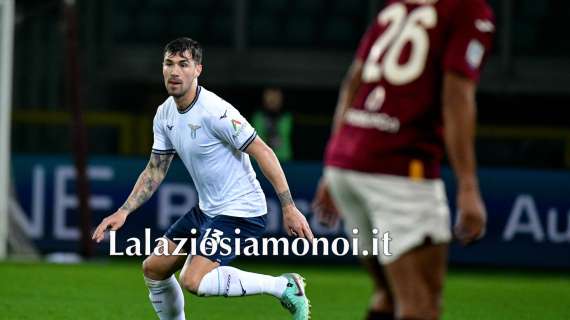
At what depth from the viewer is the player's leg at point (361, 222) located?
4828mm

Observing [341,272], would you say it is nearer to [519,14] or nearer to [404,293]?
[519,14]

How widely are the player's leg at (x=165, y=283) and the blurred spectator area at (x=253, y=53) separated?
9143 millimetres

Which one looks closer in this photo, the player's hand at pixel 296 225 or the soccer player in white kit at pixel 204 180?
the player's hand at pixel 296 225

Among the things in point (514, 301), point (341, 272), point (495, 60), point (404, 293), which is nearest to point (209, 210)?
point (404, 293)

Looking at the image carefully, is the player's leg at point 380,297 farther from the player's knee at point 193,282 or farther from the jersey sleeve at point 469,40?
the player's knee at point 193,282

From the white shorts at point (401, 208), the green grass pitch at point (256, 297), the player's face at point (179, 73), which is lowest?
the green grass pitch at point (256, 297)

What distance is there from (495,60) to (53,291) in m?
9.53

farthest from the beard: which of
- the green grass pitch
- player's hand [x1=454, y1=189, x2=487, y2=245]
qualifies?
player's hand [x1=454, y1=189, x2=487, y2=245]

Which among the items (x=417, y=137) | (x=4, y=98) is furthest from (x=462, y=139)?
(x=4, y=98)

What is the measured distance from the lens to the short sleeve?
7484 mm

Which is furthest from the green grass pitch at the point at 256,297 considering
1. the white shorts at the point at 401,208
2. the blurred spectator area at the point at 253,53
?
the white shorts at the point at 401,208

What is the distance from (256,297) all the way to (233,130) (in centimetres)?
352

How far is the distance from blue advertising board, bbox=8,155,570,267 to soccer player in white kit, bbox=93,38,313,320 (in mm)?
5933

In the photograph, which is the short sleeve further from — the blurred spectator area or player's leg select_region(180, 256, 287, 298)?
the blurred spectator area
